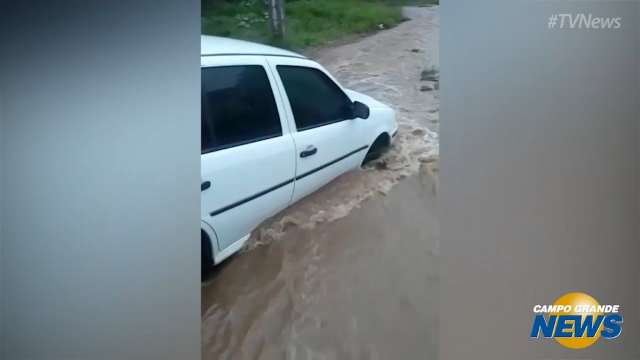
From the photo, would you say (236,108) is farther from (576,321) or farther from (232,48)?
(576,321)

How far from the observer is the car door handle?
147 centimetres

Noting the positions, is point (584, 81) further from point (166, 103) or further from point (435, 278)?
point (166, 103)

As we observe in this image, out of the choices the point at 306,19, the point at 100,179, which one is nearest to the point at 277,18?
the point at 306,19

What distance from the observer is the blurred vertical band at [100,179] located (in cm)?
148

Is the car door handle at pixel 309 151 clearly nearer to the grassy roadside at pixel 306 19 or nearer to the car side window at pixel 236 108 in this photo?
the car side window at pixel 236 108

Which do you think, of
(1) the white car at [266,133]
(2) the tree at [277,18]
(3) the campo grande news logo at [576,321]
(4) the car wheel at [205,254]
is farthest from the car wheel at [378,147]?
(3) the campo grande news logo at [576,321]

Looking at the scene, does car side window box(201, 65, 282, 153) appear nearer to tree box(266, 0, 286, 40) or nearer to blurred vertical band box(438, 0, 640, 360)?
tree box(266, 0, 286, 40)

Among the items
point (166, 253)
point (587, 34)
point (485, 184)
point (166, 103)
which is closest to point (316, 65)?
point (166, 103)

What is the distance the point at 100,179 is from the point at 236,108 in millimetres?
511

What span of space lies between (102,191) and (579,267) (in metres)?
1.56

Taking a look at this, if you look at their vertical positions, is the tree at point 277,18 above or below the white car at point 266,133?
above

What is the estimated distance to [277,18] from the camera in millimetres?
1478

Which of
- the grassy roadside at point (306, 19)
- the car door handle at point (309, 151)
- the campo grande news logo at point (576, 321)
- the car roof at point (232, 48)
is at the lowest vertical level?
the campo grande news logo at point (576, 321)

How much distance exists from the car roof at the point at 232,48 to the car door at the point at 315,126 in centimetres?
3
